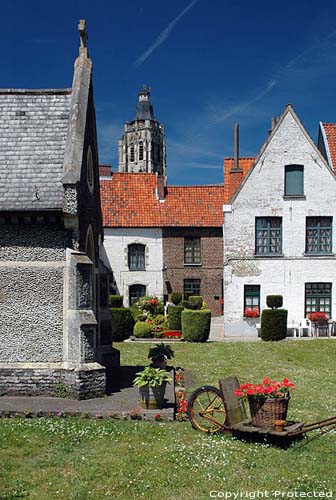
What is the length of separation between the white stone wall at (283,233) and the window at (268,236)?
258mm

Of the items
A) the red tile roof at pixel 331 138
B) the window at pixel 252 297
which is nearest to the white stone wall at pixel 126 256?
the window at pixel 252 297

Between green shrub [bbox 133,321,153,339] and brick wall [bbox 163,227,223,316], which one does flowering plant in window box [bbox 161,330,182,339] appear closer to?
green shrub [bbox 133,321,153,339]

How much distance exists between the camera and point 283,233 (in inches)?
989

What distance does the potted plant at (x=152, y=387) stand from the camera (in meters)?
10.7

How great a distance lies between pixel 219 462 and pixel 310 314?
1802cm

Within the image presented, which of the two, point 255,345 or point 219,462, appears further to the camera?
point 255,345

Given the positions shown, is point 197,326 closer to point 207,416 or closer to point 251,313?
point 251,313

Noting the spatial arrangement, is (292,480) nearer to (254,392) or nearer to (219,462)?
(219,462)

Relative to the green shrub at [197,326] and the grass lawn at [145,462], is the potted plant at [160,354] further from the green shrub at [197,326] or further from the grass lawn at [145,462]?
the green shrub at [197,326]

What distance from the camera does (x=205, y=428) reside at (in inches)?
379

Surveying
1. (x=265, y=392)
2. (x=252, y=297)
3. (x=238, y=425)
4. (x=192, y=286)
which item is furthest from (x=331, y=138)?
(x=238, y=425)

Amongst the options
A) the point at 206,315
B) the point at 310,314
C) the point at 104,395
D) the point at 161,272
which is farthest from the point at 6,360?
the point at 161,272

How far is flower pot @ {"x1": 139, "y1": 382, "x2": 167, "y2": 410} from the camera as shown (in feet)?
35.3

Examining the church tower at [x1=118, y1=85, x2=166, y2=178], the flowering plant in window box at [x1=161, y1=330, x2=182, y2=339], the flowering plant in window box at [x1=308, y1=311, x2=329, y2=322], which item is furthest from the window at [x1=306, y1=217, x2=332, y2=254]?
the church tower at [x1=118, y1=85, x2=166, y2=178]
